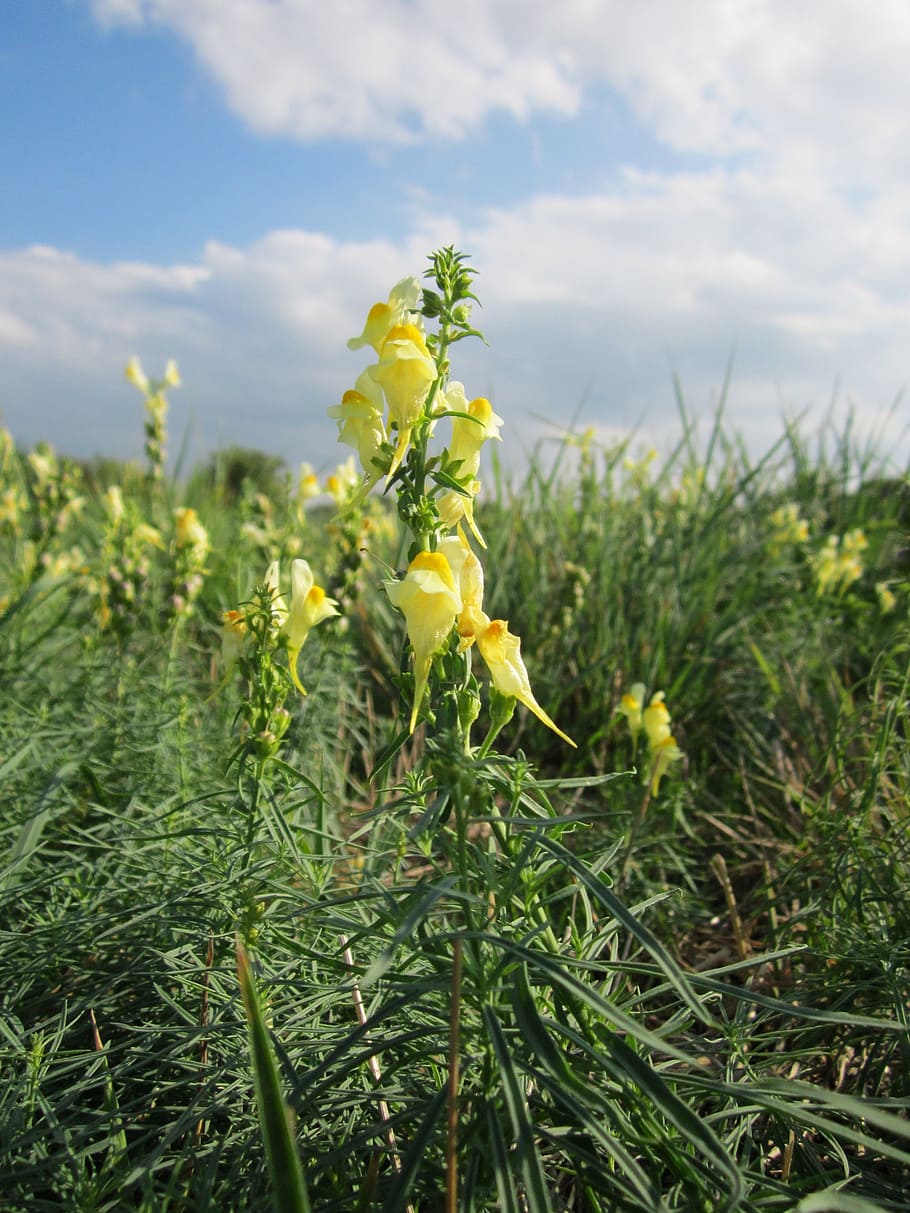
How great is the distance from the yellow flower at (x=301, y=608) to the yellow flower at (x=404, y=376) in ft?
1.15

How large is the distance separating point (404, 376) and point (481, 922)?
613 millimetres

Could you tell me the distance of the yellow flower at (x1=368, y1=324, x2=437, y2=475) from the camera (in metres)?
0.99

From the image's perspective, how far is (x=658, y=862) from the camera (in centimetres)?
194

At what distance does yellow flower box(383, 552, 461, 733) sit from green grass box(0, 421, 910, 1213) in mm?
133

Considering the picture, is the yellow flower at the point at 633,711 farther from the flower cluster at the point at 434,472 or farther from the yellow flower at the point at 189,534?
the yellow flower at the point at 189,534

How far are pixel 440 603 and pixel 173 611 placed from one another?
1527 millimetres

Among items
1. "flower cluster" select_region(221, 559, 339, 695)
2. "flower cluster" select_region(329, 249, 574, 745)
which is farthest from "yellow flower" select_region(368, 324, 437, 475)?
"flower cluster" select_region(221, 559, 339, 695)

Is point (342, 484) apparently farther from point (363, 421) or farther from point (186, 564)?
point (363, 421)

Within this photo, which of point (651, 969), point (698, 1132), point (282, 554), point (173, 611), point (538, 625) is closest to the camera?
point (698, 1132)

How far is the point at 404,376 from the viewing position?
3.27 feet

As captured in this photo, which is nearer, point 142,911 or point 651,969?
point 651,969

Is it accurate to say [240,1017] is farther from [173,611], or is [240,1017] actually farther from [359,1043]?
[173,611]

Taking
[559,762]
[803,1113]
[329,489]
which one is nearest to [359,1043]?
[803,1113]

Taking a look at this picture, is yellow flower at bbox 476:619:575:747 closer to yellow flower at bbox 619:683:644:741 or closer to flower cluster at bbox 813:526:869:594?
yellow flower at bbox 619:683:644:741
